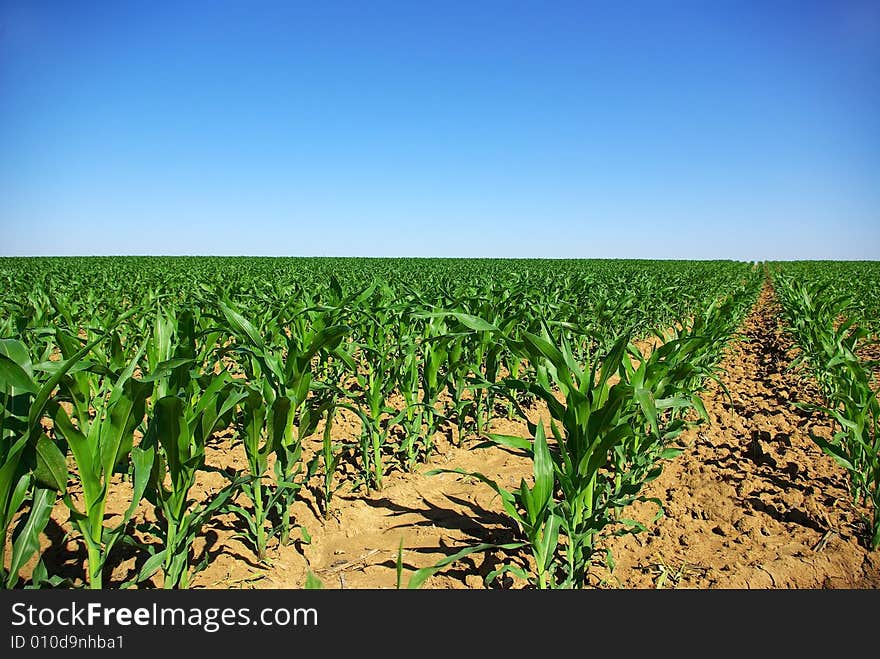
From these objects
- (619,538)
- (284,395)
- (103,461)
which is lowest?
(619,538)

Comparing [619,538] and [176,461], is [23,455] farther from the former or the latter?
[619,538]

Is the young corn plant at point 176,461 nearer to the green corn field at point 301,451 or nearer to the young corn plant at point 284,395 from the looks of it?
the green corn field at point 301,451

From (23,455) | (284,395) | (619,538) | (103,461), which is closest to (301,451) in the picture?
(284,395)

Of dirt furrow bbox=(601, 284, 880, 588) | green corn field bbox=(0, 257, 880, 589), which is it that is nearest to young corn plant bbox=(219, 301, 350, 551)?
green corn field bbox=(0, 257, 880, 589)

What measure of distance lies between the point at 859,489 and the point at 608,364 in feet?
6.96

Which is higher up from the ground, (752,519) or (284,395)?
(284,395)

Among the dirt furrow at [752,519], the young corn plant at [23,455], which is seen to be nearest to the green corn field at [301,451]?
the young corn plant at [23,455]

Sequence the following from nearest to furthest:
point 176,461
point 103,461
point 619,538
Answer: point 103,461
point 176,461
point 619,538

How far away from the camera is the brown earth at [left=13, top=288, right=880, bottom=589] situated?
2447 millimetres

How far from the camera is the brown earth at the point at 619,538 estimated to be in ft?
8.03

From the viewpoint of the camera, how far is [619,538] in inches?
110

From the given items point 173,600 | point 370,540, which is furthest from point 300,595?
point 370,540

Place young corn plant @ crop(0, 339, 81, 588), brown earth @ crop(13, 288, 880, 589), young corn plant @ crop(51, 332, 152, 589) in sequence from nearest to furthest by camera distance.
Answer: young corn plant @ crop(0, 339, 81, 588), young corn plant @ crop(51, 332, 152, 589), brown earth @ crop(13, 288, 880, 589)

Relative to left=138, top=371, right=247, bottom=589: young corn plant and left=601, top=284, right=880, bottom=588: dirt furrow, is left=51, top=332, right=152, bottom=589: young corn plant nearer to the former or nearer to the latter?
left=138, top=371, right=247, bottom=589: young corn plant
